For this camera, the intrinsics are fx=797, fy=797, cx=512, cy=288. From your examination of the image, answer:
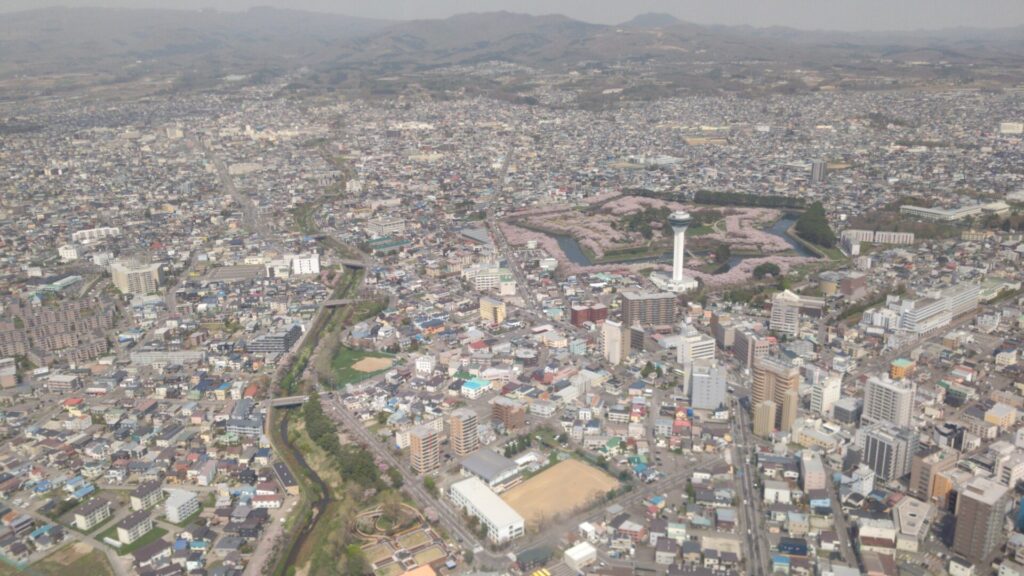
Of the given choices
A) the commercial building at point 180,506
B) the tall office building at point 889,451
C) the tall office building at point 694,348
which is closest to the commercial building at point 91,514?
the commercial building at point 180,506

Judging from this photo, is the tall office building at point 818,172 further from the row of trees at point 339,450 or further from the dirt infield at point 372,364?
the row of trees at point 339,450

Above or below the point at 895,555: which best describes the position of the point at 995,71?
above

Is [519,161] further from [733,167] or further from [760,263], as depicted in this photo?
[760,263]

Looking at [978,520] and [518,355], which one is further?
[518,355]

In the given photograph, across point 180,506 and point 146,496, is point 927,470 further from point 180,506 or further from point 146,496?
point 146,496

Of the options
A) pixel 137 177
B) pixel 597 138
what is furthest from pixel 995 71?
pixel 137 177

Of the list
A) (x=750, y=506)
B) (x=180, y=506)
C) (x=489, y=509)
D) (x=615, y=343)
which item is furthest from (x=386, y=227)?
(x=750, y=506)

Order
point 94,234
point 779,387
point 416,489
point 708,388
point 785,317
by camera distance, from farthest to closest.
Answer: point 94,234 < point 785,317 < point 708,388 < point 779,387 < point 416,489
